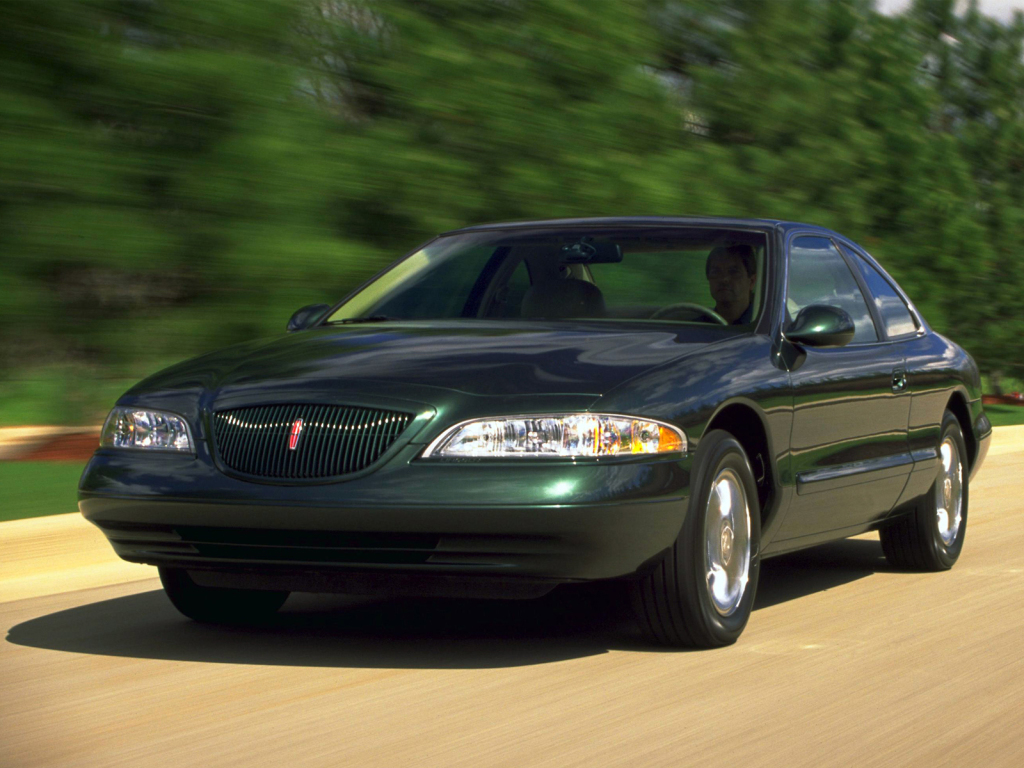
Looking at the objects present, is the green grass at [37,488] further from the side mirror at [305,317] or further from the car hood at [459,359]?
the car hood at [459,359]

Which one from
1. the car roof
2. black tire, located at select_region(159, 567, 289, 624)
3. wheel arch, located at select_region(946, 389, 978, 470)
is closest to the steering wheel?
the car roof

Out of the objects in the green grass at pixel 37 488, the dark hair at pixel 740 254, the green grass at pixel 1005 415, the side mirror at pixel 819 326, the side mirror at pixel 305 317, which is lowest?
the green grass at pixel 1005 415

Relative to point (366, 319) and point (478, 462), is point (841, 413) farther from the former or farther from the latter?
point (478, 462)

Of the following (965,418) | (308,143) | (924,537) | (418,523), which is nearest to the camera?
(418,523)

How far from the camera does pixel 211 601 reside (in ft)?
20.5

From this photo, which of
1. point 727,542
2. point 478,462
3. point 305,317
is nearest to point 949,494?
point 727,542

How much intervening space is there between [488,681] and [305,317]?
2.36m

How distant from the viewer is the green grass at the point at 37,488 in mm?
8547

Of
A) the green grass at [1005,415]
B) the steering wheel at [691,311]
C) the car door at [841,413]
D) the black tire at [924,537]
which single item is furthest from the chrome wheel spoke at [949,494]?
the green grass at [1005,415]

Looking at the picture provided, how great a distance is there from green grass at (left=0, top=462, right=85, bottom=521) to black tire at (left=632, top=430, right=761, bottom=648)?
377cm

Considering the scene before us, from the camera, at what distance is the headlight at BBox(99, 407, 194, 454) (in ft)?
18.3

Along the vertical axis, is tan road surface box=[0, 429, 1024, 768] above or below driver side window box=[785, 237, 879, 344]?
below

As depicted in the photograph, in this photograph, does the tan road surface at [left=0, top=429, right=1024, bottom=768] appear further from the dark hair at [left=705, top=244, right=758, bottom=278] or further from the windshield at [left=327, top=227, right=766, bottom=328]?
the dark hair at [left=705, top=244, right=758, bottom=278]

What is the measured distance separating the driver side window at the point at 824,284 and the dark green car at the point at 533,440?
0.03 metres
